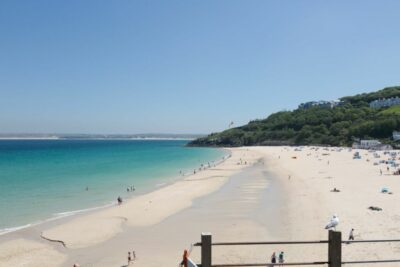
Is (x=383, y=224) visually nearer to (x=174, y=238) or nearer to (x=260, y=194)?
(x=174, y=238)

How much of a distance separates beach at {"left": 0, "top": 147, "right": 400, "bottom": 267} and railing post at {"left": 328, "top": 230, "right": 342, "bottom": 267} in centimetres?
923

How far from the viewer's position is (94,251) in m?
17.8

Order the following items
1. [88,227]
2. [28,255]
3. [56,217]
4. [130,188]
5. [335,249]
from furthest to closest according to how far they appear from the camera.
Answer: [130,188] < [56,217] < [88,227] < [28,255] < [335,249]

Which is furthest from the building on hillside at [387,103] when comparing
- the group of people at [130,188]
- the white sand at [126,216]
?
the group of people at [130,188]

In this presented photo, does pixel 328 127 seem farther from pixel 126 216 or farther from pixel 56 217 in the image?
pixel 56 217

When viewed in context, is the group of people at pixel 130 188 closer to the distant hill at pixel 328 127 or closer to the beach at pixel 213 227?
the beach at pixel 213 227

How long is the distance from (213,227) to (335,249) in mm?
15847

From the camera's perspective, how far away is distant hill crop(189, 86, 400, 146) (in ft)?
384

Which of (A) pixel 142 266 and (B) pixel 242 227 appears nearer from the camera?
(A) pixel 142 266

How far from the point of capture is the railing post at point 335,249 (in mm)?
5914

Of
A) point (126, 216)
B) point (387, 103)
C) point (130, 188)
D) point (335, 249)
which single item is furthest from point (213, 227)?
point (387, 103)

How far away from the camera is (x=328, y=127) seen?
14250cm

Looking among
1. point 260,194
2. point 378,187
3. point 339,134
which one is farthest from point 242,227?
point 339,134

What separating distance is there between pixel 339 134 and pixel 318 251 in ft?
390
